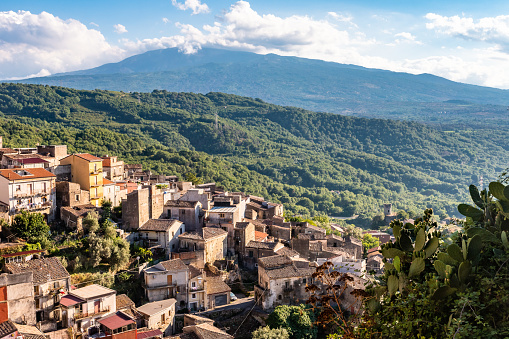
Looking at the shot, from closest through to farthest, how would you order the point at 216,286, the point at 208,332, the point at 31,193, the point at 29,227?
the point at 208,332, the point at 29,227, the point at 216,286, the point at 31,193

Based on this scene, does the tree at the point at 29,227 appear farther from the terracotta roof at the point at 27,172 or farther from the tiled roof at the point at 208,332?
the tiled roof at the point at 208,332

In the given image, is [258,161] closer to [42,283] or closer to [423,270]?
[42,283]

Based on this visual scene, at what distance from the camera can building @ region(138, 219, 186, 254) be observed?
2580cm

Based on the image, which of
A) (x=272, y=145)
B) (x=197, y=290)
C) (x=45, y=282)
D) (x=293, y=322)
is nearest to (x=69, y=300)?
(x=45, y=282)

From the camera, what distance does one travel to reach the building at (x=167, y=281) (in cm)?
2266

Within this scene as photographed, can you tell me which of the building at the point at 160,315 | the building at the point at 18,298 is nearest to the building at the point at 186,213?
the building at the point at 160,315

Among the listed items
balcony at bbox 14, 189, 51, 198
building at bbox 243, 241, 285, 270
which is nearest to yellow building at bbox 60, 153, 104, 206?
balcony at bbox 14, 189, 51, 198

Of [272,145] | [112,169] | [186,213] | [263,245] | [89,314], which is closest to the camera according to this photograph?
[89,314]

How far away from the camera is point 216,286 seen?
24.0m

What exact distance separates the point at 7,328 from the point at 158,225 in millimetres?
10771

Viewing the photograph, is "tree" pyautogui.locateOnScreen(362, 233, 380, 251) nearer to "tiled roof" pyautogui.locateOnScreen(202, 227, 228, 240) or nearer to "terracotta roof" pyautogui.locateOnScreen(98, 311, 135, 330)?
"tiled roof" pyautogui.locateOnScreen(202, 227, 228, 240)

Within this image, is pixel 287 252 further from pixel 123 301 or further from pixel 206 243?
pixel 123 301

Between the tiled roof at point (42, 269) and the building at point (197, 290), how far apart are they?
610cm

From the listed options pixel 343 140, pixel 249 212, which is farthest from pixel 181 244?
pixel 343 140
